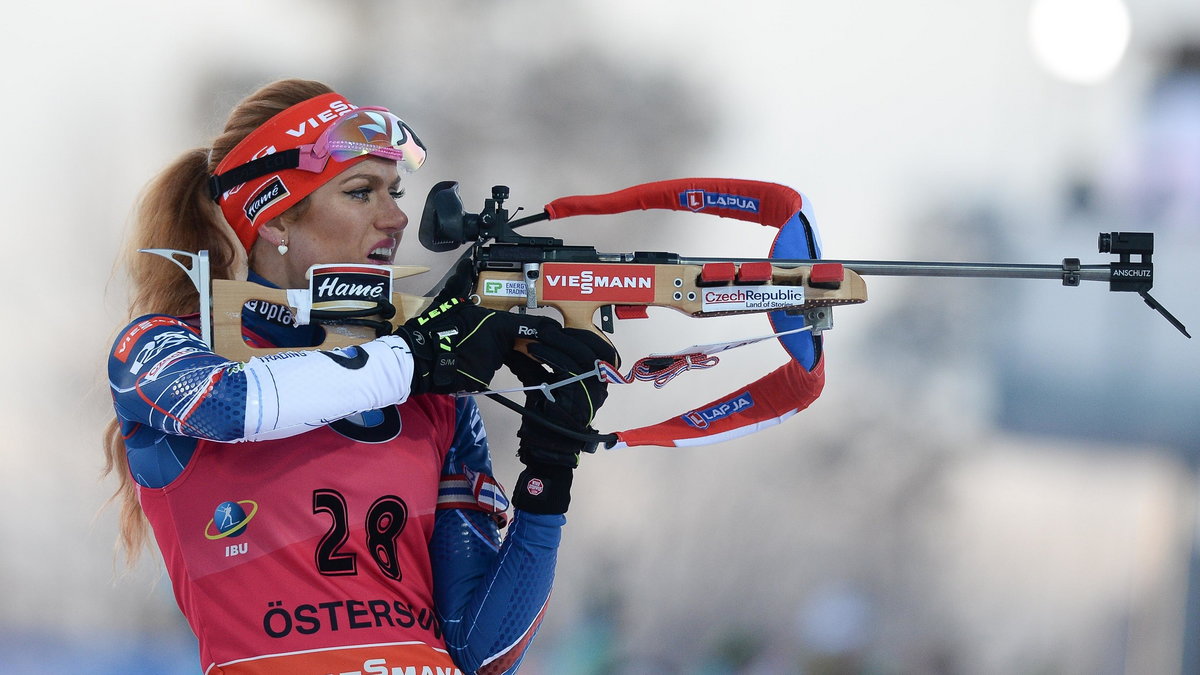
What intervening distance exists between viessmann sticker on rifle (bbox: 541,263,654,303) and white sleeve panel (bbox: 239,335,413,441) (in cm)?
35

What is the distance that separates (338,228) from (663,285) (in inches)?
20.8

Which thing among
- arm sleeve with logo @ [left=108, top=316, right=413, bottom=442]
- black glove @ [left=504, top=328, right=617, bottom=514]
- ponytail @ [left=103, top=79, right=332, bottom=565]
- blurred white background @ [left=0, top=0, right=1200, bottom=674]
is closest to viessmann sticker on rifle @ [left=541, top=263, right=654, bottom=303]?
black glove @ [left=504, top=328, right=617, bottom=514]

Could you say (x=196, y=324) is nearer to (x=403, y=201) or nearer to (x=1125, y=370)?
(x=403, y=201)

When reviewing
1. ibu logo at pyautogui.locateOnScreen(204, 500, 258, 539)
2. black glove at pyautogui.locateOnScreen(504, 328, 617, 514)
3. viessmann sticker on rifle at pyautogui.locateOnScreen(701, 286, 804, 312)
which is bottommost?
ibu logo at pyautogui.locateOnScreen(204, 500, 258, 539)

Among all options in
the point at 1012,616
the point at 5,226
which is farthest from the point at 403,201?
the point at 1012,616

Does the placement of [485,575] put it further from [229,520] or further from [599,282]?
[599,282]

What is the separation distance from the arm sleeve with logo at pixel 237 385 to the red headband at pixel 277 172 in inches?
11.4

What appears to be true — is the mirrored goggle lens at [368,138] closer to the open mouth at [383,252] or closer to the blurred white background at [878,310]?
the open mouth at [383,252]

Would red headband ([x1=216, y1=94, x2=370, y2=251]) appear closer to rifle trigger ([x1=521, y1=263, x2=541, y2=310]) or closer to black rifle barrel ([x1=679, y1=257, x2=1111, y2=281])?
rifle trigger ([x1=521, y1=263, x2=541, y2=310])

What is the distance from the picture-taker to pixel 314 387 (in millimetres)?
1453

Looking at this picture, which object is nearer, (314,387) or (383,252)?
(314,387)

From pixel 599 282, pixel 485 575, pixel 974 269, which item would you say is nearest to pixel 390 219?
pixel 599 282

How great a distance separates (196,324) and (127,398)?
0.72 ft

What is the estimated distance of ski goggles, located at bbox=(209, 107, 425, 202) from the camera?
1753 mm
